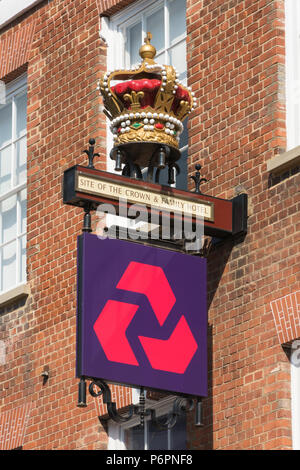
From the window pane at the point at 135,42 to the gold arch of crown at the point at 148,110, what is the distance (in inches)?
89.7

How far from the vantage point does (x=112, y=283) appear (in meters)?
11.3

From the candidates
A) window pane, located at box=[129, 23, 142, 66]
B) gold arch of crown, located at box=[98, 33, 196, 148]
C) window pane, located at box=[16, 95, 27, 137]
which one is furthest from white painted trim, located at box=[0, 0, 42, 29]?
gold arch of crown, located at box=[98, 33, 196, 148]

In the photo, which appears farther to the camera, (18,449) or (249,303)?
(18,449)

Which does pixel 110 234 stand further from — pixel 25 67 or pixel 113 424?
pixel 25 67

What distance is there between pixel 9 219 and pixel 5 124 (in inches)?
45.0

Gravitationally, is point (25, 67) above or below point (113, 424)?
above

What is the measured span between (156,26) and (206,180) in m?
2.41

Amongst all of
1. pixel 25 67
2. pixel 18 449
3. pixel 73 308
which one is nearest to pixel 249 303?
pixel 73 308

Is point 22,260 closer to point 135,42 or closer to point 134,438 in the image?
point 135,42

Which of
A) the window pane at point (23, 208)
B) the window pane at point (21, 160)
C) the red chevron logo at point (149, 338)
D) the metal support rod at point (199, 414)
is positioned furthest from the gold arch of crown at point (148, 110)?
the window pane at point (21, 160)

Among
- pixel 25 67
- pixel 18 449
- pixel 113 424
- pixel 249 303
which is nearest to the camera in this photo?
pixel 249 303

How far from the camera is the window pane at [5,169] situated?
1552cm

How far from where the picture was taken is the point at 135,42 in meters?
14.2

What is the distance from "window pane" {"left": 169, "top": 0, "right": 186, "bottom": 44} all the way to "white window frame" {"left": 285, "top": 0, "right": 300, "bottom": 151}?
1681 mm
